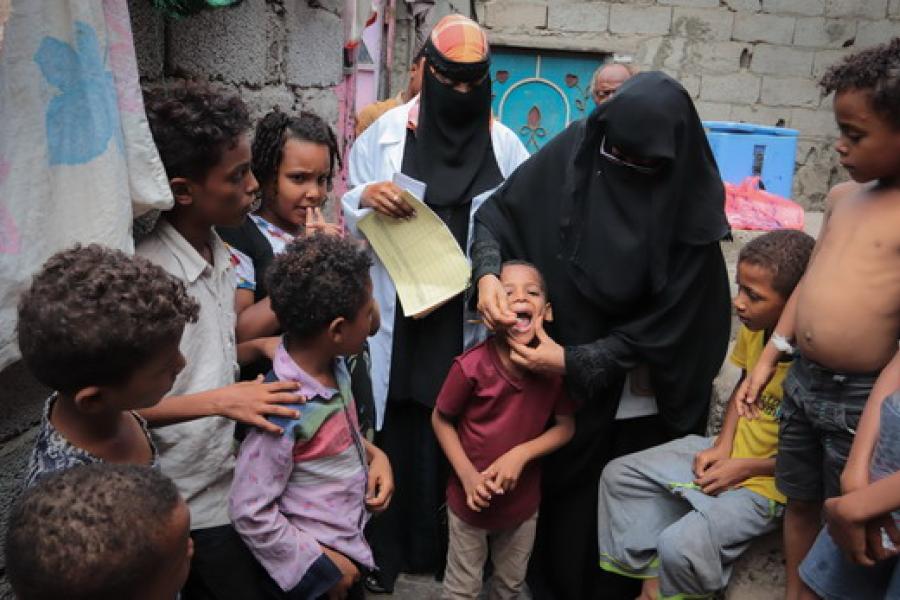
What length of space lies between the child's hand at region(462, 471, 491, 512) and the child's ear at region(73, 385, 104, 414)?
1.23 metres

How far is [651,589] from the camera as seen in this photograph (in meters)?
2.36

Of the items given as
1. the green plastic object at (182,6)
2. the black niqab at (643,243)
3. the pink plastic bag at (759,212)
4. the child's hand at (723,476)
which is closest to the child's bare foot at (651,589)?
the child's hand at (723,476)

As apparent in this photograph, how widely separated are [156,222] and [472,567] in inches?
60.4

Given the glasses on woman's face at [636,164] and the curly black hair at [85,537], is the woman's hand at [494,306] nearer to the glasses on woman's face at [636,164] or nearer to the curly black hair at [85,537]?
the glasses on woman's face at [636,164]

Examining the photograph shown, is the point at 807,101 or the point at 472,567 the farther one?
the point at 807,101

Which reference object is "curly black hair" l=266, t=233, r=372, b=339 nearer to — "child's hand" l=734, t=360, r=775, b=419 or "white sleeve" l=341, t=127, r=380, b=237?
"white sleeve" l=341, t=127, r=380, b=237

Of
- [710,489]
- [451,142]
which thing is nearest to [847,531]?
[710,489]

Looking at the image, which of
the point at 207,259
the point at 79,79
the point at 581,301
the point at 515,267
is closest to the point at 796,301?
the point at 581,301

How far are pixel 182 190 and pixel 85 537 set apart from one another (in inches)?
36.6

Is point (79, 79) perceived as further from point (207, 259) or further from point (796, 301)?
point (796, 301)

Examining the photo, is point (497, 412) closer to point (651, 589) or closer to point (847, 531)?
point (651, 589)

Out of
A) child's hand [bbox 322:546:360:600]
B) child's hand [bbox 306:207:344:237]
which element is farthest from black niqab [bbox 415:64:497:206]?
child's hand [bbox 322:546:360:600]

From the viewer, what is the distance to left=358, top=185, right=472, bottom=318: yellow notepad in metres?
2.62

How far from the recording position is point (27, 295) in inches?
50.4
